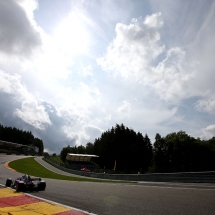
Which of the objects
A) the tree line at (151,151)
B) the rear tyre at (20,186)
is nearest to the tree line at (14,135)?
the tree line at (151,151)

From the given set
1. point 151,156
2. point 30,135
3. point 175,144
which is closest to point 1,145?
point 30,135

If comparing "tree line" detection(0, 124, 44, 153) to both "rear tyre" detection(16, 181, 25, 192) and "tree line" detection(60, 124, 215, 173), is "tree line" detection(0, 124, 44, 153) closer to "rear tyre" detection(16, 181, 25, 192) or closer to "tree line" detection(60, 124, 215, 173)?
"tree line" detection(60, 124, 215, 173)

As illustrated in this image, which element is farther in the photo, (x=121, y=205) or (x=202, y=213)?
(x=121, y=205)

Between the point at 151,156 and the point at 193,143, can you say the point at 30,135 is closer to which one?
the point at 151,156

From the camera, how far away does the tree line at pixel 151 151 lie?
68500mm

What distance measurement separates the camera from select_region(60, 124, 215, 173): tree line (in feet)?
225

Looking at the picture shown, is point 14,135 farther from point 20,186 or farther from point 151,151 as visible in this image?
point 20,186

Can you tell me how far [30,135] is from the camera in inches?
7298

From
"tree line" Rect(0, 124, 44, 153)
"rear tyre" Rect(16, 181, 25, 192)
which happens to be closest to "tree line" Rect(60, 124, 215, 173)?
"rear tyre" Rect(16, 181, 25, 192)

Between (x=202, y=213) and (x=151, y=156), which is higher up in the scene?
(x=151, y=156)

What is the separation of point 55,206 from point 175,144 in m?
68.6

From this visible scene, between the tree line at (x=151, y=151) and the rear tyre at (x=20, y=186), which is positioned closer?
the rear tyre at (x=20, y=186)

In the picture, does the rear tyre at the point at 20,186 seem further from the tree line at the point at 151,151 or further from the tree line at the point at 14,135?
the tree line at the point at 14,135

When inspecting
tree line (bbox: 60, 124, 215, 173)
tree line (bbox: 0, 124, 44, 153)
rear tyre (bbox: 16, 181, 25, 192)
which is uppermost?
tree line (bbox: 0, 124, 44, 153)
